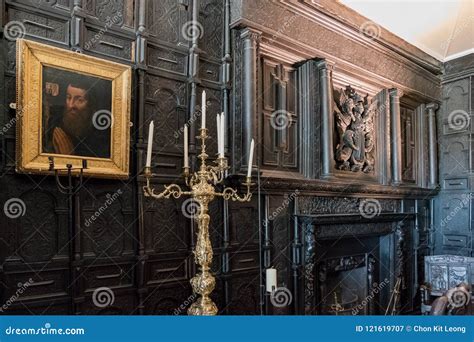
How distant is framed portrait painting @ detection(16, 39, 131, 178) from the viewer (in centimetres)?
284

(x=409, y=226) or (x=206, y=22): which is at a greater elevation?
(x=206, y=22)

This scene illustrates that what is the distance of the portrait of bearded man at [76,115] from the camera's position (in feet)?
9.73

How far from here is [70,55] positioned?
3.05 m

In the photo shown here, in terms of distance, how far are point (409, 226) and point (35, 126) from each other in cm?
592

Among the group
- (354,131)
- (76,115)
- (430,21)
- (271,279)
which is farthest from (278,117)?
(430,21)

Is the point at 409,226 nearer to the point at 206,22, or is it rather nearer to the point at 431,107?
the point at 431,107

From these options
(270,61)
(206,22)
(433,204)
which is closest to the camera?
(206,22)

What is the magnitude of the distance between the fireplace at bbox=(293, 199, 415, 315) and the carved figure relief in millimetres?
763

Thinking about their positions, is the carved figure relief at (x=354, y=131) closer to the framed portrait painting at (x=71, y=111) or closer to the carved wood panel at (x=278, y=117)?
the carved wood panel at (x=278, y=117)

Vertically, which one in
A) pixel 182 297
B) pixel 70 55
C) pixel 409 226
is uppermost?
pixel 70 55

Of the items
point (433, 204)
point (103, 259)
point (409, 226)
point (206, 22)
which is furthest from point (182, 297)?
point (433, 204)

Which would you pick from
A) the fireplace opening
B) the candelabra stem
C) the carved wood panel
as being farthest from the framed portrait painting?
the fireplace opening

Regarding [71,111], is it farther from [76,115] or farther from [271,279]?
[271,279]

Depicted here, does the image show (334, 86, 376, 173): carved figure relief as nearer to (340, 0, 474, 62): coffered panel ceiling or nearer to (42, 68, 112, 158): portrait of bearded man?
(340, 0, 474, 62): coffered panel ceiling
